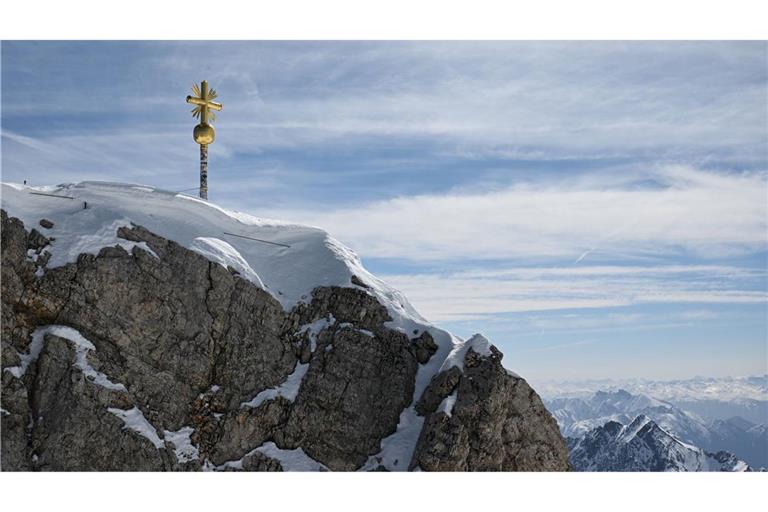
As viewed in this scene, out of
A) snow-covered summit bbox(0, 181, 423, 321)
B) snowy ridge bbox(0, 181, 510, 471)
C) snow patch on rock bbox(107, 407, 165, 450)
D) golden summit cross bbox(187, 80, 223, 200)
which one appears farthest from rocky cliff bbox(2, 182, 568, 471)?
golden summit cross bbox(187, 80, 223, 200)

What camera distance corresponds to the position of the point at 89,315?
34.7 meters

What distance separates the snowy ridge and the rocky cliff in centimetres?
18

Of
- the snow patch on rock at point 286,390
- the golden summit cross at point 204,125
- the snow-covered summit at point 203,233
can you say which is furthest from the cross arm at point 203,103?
the snow patch on rock at point 286,390

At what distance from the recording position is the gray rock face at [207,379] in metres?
32.1

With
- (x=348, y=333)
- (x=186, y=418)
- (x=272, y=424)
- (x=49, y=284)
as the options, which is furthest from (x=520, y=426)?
(x=49, y=284)

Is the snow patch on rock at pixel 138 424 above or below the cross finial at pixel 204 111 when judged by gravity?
below

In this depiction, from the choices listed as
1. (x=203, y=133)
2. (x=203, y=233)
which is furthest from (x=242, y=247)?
(x=203, y=133)

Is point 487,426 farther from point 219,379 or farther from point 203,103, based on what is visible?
point 203,103

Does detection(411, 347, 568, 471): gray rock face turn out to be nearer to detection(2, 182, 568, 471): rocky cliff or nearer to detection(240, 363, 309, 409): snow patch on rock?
detection(2, 182, 568, 471): rocky cliff

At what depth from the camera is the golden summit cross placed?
151 feet

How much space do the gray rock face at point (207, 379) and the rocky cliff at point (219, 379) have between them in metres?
0.07

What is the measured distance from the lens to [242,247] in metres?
42.4

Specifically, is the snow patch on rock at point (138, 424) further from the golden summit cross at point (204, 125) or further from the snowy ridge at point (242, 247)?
the golden summit cross at point (204, 125)

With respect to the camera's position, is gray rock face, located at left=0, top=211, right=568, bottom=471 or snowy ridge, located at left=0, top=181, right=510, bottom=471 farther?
snowy ridge, located at left=0, top=181, right=510, bottom=471
